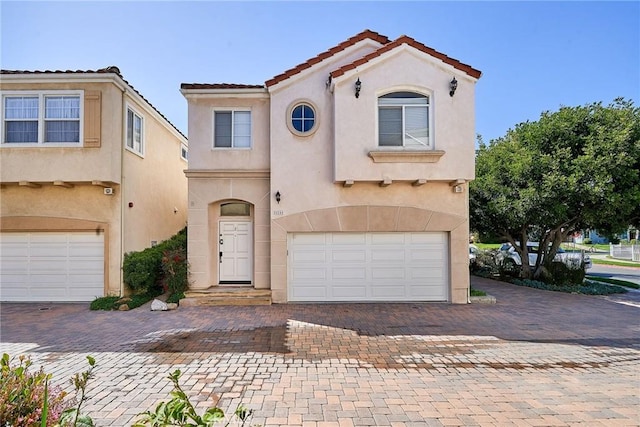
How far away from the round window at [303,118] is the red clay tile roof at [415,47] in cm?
134

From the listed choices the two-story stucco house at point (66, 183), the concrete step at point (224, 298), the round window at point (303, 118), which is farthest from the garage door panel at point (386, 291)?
the two-story stucco house at point (66, 183)

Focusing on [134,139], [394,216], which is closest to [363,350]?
[394,216]

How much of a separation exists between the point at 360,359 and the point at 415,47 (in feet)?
30.1

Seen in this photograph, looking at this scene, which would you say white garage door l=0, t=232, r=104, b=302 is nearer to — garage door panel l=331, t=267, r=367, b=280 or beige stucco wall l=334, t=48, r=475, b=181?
garage door panel l=331, t=267, r=367, b=280

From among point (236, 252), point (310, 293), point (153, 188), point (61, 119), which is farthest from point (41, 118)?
point (310, 293)

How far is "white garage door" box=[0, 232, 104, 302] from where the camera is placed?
36.0 feet

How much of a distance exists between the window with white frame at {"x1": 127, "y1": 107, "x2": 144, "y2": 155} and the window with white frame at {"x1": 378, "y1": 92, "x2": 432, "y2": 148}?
28.5 feet

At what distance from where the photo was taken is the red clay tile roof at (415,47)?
399 inches

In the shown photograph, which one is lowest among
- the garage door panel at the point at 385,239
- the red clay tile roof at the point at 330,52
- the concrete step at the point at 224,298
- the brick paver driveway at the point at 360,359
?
the brick paver driveway at the point at 360,359

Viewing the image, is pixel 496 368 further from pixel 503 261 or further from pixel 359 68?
pixel 503 261

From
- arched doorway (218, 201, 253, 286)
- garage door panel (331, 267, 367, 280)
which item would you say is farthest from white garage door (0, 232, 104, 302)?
garage door panel (331, 267, 367, 280)

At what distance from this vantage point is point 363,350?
6652 millimetres

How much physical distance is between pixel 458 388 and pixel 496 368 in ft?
4.02

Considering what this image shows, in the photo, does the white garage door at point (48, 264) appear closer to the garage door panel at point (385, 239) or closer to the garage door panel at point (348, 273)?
the garage door panel at point (348, 273)
